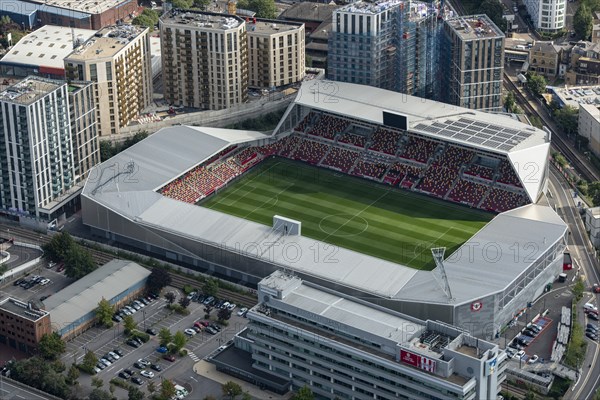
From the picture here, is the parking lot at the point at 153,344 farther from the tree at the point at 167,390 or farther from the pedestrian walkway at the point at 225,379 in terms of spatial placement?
the tree at the point at 167,390

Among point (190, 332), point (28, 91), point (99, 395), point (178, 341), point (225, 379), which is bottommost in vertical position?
point (225, 379)

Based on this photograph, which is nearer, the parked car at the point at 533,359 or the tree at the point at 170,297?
the parked car at the point at 533,359

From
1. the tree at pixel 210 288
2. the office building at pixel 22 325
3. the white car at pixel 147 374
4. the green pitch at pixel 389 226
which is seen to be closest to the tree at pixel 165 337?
the white car at pixel 147 374

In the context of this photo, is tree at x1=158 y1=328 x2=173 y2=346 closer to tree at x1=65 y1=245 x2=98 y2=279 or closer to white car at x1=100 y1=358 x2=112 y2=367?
white car at x1=100 y1=358 x2=112 y2=367

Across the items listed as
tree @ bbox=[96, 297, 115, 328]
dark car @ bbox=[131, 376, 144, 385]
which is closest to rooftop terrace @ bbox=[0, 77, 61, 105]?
tree @ bbox=[96, 297, 115, 328]

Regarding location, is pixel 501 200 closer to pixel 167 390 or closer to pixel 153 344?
pixel 153 344

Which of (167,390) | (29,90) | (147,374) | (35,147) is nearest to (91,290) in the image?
(147,374)
